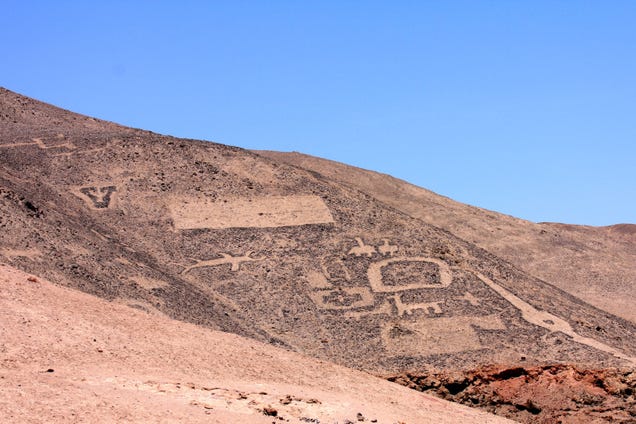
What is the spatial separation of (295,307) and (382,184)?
2301cm

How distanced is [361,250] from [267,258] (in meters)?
2.96

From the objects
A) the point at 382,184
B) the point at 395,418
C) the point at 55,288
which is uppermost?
the point at 382,184

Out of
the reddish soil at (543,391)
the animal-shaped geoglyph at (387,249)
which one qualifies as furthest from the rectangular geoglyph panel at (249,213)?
the reddish soil at (543,391)

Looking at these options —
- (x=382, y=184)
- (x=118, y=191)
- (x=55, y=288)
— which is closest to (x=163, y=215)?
(x=118, y=191)

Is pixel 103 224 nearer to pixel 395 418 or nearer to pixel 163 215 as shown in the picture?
pixel 163 215

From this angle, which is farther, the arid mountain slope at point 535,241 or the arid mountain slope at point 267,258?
the arid mountain slope at point 535,241

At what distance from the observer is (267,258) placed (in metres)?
28.5

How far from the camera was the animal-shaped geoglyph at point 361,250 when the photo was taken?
29266mm

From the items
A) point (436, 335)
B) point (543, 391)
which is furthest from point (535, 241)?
point (543, 391)

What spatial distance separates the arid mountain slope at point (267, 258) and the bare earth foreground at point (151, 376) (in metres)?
3.83

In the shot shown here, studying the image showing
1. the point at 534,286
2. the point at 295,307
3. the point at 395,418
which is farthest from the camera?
the point at 534,286

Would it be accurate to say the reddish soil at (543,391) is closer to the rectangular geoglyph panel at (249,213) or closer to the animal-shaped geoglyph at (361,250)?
the animal-shaped geoglyph at (361,250)

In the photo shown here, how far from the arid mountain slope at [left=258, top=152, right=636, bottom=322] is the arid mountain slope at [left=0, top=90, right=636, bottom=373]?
30.3ft

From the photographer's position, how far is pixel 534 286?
30.2 m
